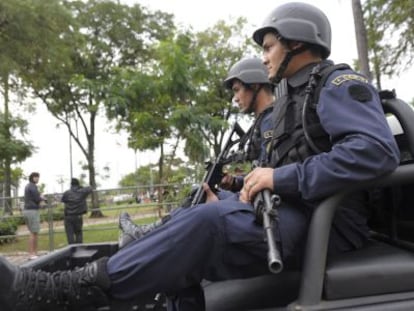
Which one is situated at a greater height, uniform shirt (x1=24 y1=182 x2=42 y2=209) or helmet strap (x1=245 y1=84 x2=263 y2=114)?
helmet strap (x1=245 y1=84 x2=263 y2=114)

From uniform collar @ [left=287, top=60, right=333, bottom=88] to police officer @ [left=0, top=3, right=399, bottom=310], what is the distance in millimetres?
201

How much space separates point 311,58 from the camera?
2035mm

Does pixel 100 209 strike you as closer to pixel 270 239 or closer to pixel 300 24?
pixel 300 24

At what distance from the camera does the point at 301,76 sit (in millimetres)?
2006

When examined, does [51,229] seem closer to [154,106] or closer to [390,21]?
[154,106]

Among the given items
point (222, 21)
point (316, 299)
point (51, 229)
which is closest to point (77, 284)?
point (316, 299)

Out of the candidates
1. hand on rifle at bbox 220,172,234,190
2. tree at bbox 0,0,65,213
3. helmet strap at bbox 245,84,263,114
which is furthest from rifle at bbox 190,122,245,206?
tree at bbox 0,0,65,213

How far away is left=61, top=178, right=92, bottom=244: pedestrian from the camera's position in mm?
9494

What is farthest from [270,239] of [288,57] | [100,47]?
[100,47]

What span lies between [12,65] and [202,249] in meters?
12.0

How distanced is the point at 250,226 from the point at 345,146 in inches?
16.3

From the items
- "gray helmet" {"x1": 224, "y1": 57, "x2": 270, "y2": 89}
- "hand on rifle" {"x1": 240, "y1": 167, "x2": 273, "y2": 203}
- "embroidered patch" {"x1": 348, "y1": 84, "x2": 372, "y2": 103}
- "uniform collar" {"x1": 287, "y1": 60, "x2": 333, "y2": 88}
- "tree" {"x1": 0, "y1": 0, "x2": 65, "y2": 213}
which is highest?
"tree" {"x1": 0, "y1": 0, "x2": 65, "y2": 213}

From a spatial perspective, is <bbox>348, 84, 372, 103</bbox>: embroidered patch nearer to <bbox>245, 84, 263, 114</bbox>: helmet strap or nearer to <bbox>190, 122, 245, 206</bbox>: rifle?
<bbox>190, 122, 245, 206</bbox>: rifle

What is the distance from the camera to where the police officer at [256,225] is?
61.0 inches
